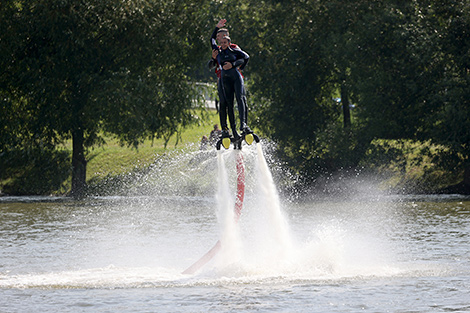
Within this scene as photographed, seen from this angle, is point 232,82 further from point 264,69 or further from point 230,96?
point 264,69

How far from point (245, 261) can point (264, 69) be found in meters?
26.7

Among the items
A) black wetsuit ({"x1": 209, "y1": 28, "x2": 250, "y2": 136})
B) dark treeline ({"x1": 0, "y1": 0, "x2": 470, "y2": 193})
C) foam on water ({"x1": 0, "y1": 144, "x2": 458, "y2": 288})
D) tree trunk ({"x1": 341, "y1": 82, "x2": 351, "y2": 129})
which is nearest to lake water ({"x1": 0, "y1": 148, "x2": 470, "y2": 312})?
foam on water ({"x1": 0, "y1": 144, "x2": 458, "y2": 288})

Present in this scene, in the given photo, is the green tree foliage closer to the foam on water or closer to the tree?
the tree

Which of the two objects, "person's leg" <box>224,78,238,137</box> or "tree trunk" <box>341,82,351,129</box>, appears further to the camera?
"tree trunk" <box>341,82,351,129</box>

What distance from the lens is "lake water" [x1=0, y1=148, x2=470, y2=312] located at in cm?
1578

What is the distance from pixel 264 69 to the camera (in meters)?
45.8

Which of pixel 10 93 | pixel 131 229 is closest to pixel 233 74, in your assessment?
pixel 131 229

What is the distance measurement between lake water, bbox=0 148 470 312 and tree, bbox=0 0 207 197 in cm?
865

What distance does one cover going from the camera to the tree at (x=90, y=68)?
134ft

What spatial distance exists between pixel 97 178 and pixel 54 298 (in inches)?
1170

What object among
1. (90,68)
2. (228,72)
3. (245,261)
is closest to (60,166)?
(90,68)

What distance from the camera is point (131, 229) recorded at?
95.3 ft

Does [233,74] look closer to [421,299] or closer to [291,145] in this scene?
[421,299]

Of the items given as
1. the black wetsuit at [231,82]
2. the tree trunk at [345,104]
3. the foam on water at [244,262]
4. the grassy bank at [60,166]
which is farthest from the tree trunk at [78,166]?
the black wetsuit at [231,82]
